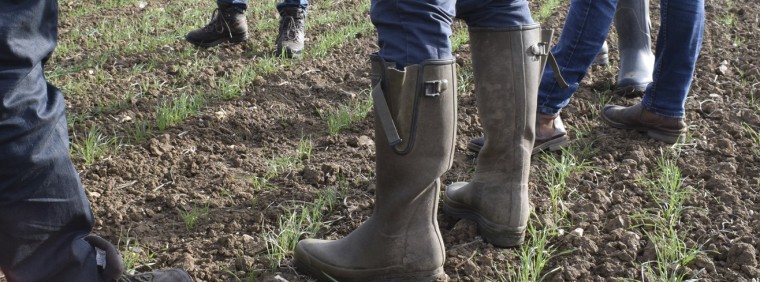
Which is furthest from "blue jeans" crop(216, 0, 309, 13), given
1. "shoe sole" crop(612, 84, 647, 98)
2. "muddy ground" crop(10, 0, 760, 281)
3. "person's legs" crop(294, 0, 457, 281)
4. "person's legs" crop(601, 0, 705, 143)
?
"person's legs" crop(294, 0, 457, 281)

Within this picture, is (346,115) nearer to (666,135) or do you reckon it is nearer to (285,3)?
(666,135)

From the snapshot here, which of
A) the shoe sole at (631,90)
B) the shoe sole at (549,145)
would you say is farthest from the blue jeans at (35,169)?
the shoe sole at (631,90)

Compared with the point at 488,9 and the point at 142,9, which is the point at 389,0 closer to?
the point at 488,9

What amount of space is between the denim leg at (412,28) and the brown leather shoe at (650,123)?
5.30 feet

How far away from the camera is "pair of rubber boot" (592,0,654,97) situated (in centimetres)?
395

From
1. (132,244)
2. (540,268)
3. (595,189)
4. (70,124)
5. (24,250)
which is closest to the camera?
(24,250)

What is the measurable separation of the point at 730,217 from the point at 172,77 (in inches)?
118

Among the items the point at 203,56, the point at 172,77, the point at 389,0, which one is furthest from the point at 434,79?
the point at 203,56

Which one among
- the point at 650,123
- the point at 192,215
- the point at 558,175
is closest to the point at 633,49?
the point at 650,123

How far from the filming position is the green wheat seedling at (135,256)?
7.41 feet

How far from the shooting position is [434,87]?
1.99 metres

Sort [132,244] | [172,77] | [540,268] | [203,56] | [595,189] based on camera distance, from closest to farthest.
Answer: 1. [540,268]
2. [132,244]
3. [595,189]
4. [172,77]
5. [203,56]

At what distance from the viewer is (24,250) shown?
1714 millimetres

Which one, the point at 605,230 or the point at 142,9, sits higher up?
the point at 142,9
